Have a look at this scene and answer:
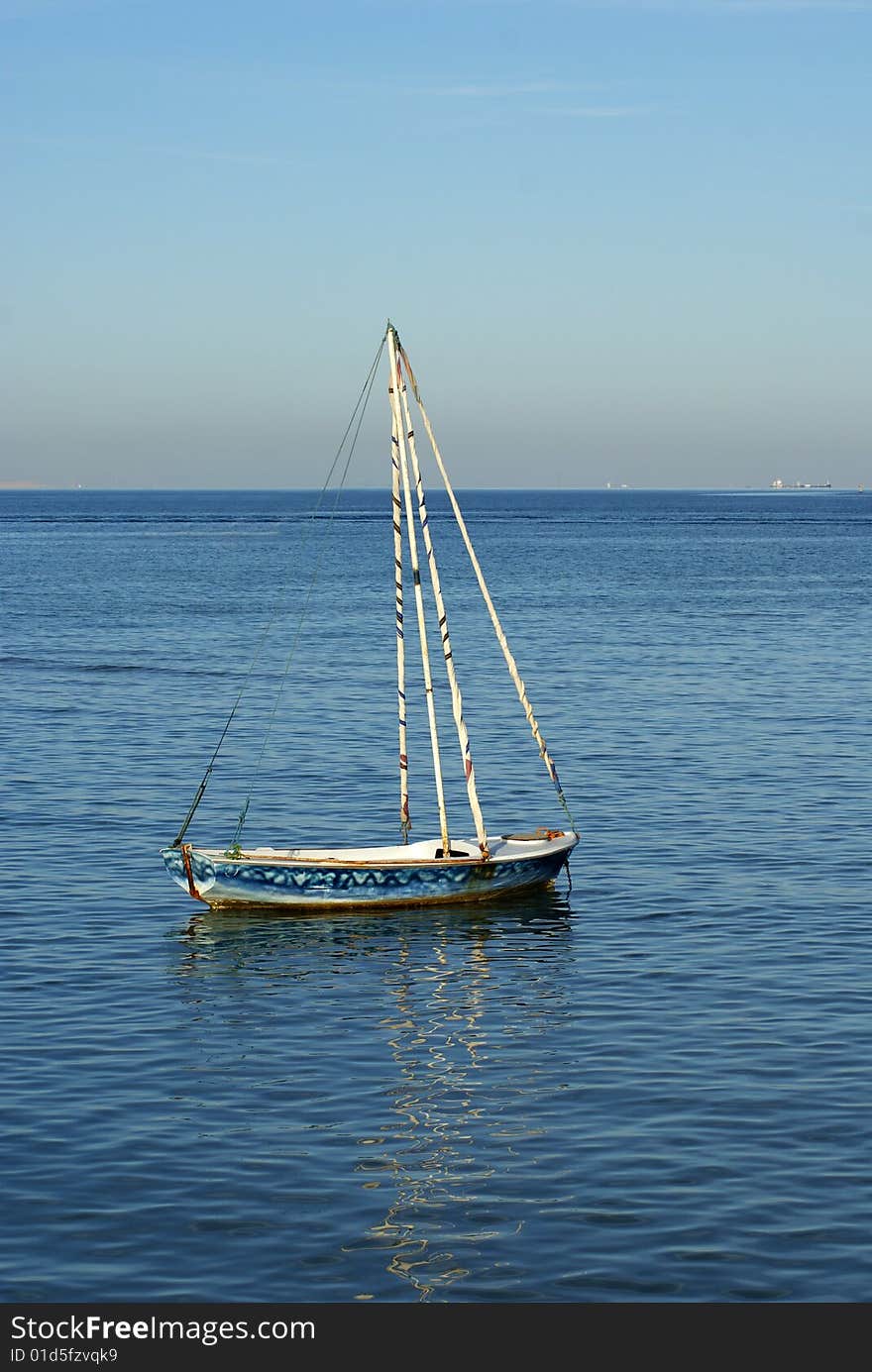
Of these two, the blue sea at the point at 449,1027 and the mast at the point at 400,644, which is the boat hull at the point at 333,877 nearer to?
the blue sea at the point at 449,1027

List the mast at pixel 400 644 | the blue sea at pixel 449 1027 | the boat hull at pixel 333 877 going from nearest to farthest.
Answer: the blue sea at pixel 449 1027
the boat hull at pixel 333 877
the mast at pixel 400 644

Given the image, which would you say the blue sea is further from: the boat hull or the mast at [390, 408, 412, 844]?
the mast at [390, 408, 412, 844]

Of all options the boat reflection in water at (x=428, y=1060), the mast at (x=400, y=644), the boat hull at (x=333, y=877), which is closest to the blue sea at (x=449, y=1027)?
the boat reflection in water at (x=428, y=1060)

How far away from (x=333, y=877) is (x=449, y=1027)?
881cm

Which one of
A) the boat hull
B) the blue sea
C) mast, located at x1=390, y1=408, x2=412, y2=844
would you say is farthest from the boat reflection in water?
mast, located at x1=390, y1=408, x2=412, y2=844

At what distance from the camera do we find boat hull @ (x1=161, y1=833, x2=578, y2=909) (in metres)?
41.3

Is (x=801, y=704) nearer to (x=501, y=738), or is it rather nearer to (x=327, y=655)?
(x=501, y=738)

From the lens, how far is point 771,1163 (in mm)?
26031

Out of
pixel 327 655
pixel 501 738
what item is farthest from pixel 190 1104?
pixel 327 655

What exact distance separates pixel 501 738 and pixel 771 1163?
140ft

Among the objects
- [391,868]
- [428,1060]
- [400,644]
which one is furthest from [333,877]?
[428,1060]

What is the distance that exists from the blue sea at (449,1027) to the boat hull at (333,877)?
0.55 metres

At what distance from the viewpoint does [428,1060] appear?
31.2 metres

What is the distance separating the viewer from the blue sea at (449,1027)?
2348cm
